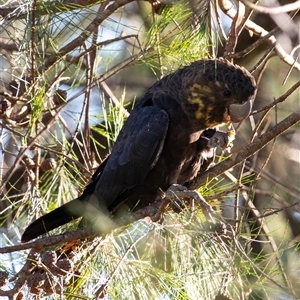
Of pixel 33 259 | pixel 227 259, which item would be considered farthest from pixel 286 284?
pixel 33 259

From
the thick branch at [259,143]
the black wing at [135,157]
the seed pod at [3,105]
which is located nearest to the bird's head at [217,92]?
the black wing at [135,157]

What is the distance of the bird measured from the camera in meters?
2.95

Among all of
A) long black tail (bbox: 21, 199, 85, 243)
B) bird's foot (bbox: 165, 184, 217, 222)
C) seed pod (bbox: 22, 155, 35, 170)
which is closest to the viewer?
bird's foot (bbox: 165, 184, 217, 222)

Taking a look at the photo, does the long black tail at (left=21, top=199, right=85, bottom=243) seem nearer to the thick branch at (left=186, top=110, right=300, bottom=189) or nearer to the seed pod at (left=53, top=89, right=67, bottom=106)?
the seed pod at (left=53, top=89, right=67, bottom=106)

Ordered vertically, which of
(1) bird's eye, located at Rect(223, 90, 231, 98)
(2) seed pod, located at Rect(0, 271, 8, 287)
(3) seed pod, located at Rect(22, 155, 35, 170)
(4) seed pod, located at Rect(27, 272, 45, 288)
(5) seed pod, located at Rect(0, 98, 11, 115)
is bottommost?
(4) seed pod, located at Rect(27, 272, 45, 288)

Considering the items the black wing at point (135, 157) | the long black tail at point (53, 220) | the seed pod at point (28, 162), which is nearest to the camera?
the long black tail at point (53, 220)

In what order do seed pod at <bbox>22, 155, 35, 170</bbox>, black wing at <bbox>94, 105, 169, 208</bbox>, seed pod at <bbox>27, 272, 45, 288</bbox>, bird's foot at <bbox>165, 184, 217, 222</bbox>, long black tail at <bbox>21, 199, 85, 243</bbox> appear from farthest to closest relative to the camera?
seed pod at <bbox>22, 155, 35, 170</bbox>, black wing at <bbox>94, 105, 169, 208</bbox>, long black tail at <bbox>21, 199, 85, 243</bbox>, seed pod at <bbox>27, 272, 45, 288</bbox>, bird's foot at <bbox>165, 184, 217, 222</bbox>

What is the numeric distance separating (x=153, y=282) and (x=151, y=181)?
18.4 inches

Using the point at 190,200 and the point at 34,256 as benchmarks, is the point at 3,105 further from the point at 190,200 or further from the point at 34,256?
the point at 190,200

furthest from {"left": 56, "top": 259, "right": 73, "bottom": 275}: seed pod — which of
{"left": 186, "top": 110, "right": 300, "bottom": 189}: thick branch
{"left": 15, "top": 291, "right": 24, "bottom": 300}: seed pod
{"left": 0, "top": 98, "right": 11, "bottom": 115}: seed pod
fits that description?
{"left": 0, "top": 98, "right": 11, "bottom": 115}: seed pod

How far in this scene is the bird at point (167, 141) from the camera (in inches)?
116

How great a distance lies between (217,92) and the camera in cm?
305

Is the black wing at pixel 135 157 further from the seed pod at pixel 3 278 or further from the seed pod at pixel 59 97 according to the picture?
the seed pod at pixel 3 278

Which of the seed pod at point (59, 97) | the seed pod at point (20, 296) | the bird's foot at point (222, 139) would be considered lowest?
the bird's foot at point (222, 139)
